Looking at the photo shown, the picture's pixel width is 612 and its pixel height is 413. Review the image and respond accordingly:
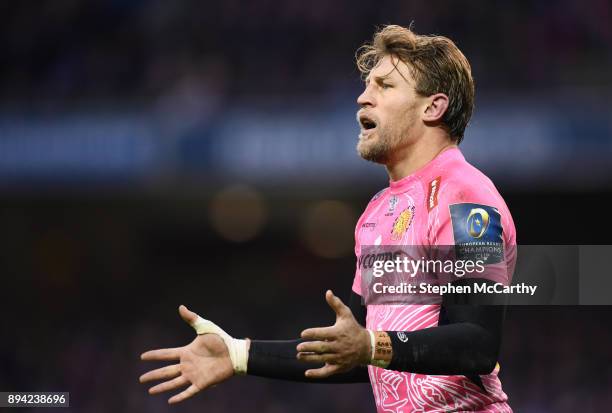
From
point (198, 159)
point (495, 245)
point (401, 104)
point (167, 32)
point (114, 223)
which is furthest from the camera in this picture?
point (114, 223)

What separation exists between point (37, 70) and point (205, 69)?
9.21 feet

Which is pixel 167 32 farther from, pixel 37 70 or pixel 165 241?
pixel 165 241

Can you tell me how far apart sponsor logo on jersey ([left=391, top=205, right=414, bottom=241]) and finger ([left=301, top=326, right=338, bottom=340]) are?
2.74ft

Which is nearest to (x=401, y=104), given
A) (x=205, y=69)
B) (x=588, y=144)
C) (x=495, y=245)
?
(x=495, y=245)

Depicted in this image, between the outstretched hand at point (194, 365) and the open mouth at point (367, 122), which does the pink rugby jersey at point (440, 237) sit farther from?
the outstretched hand at point (194, 365)

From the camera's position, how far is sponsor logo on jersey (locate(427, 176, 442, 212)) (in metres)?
3.58

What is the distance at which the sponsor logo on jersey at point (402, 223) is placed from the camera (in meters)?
3.70

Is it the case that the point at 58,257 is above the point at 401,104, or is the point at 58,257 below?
above

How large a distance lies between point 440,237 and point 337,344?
71cm

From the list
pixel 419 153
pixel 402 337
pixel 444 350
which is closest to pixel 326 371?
pixel 402 337

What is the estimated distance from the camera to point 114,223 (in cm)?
1568

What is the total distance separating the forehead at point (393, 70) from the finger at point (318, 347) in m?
1.47

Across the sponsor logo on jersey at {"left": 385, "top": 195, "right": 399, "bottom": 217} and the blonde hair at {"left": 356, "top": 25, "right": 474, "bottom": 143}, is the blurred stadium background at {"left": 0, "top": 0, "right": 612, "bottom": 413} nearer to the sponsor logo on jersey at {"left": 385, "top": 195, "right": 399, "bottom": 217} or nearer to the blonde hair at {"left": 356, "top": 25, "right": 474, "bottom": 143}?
the blonde hair at {"left": 356, "top": 25, "right": 474, "bottom": 143}

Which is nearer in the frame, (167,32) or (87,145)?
(87,145)
